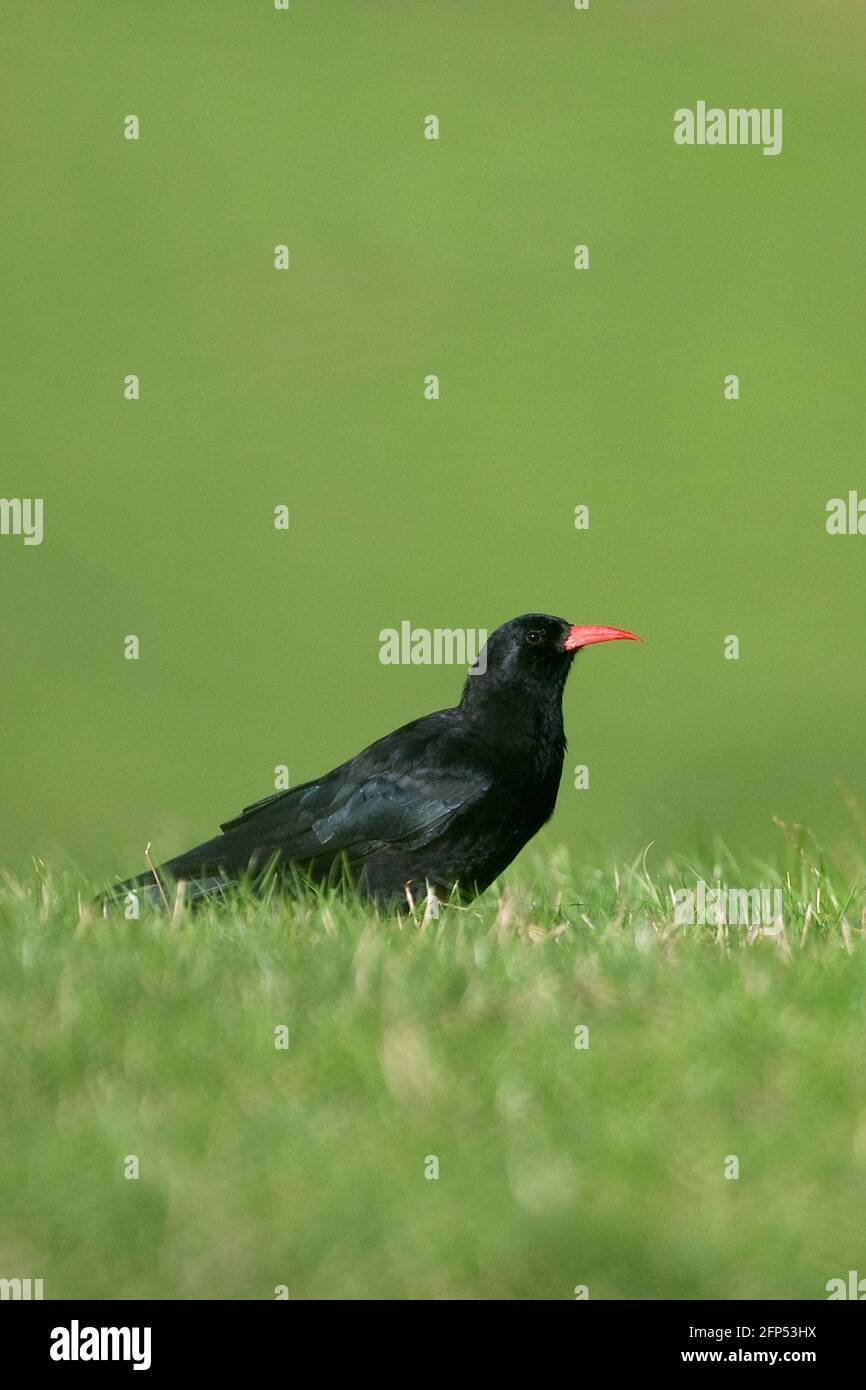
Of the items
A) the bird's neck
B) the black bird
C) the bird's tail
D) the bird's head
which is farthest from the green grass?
the bird's head

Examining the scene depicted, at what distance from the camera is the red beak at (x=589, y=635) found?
21.9 feet

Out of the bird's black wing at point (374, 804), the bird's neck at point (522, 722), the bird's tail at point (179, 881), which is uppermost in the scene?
the bird's neck at point (522, 722)

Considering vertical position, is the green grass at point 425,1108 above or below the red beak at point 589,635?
below

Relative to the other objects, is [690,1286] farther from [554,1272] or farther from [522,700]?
[522,700]

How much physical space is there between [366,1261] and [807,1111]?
1.17 meters

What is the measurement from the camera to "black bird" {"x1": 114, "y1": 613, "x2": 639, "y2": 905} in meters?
6.32

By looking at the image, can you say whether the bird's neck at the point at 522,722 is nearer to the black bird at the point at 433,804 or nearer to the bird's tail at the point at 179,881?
the black bird at the point at 433,804

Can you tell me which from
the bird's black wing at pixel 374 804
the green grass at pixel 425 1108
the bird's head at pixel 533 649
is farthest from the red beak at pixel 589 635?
the green grass at pixel 425 1108

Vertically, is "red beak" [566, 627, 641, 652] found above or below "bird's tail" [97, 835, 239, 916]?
above

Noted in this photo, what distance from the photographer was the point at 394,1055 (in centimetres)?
438

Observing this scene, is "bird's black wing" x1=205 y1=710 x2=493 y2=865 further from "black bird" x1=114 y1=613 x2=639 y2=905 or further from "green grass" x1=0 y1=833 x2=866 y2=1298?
"green grass" x1=0 y1=833 x2=866 y2=1298

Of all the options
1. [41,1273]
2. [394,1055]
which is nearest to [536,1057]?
[394,1055]

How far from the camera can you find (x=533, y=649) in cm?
667
